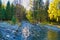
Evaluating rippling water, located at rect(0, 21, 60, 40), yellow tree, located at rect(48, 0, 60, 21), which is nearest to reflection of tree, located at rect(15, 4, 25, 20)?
rippling water, located at rect(0, 21, 60, 40)

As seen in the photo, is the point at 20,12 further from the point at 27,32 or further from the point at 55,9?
the point at 55,9

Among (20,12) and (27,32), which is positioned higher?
(20,12)

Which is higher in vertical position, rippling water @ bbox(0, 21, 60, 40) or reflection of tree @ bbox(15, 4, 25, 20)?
reflection of tree @ bbox(15, 4, 25, 20)

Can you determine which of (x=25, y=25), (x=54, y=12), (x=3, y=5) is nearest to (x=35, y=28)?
(x=25, y=25)

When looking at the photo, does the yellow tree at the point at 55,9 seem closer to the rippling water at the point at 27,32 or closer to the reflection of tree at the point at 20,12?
the rippling water at the point at 27,32

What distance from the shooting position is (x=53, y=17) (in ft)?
6.74

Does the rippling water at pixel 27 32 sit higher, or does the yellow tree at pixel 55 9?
the yellow tree at pixel 55 9

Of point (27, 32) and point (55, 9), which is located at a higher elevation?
point (55, 9)

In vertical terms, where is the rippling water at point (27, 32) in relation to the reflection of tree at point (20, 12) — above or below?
below

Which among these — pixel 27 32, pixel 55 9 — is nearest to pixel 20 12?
pixel 27 32

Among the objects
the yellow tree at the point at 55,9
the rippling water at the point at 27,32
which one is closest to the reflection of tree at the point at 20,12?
the rippling water at the point at 27,32

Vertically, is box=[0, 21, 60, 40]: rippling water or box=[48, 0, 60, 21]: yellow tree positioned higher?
box=[48, 0, 60, 21]: yellow tree

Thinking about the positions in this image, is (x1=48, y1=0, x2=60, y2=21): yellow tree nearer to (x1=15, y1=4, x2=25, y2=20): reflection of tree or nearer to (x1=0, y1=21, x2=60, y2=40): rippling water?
(x1=0, y1=21, x2=60, y2=40): rippling water

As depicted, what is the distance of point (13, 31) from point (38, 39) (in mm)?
275
